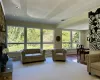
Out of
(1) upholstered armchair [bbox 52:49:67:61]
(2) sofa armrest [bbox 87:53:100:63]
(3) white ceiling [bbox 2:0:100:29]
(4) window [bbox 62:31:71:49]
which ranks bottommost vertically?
(1) upholstered armchair [bbox 52:49:67:61]

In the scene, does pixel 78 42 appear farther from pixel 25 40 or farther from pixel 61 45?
pixel 25 40

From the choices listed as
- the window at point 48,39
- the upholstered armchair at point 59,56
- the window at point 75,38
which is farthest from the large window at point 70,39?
the upholstered armchair at point 59,56

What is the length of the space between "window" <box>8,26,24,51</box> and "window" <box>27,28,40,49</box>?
0.48 metres

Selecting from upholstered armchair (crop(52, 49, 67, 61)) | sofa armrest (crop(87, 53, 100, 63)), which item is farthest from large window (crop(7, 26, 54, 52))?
sofa armrest (crop(87, 53, 100, 63))

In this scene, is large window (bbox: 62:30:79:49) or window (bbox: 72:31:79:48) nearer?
large window (bbox: 62:30:79:49)

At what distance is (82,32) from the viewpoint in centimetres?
965

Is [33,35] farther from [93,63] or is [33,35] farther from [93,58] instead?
[93,63]

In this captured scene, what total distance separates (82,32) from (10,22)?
649 centimetres

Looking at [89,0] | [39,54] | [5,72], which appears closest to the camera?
[5,72]

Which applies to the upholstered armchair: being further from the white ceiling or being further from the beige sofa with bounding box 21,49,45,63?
the white ceiling

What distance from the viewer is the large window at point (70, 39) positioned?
868cm

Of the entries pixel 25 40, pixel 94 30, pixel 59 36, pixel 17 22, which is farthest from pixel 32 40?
pixel 94 30

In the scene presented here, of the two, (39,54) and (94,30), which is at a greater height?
(94,30)

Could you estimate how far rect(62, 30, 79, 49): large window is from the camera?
28.5 feet
